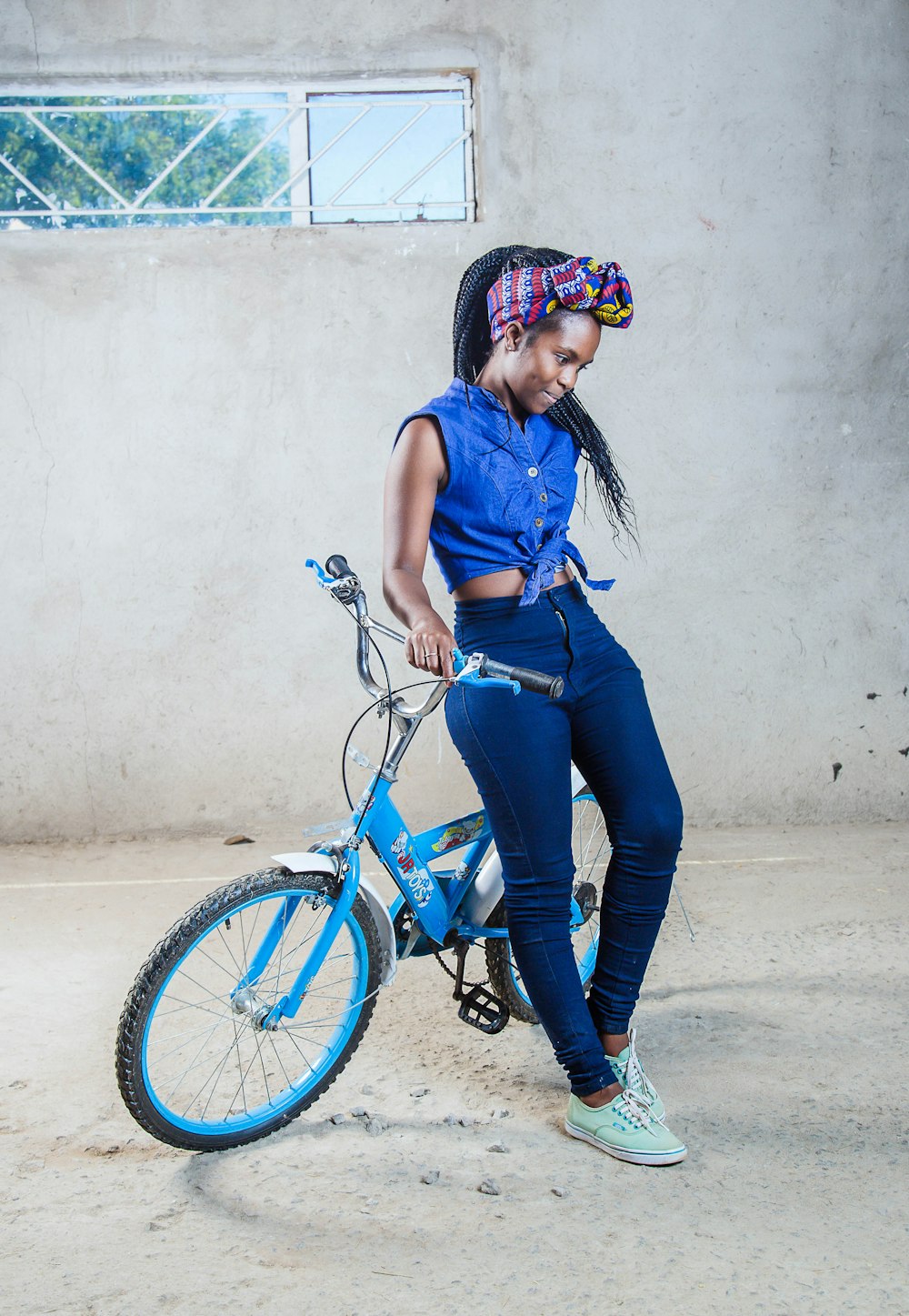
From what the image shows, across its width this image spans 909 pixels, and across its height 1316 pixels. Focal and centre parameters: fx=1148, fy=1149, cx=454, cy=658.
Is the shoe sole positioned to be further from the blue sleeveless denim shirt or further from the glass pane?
the glass pane

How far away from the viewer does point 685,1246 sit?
5.62 ft

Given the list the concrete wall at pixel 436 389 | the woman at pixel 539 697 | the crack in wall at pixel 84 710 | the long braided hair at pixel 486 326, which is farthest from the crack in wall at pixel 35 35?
the woman at pixel 539 697

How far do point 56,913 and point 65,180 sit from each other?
2510 mm

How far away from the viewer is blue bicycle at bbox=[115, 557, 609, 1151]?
1.91 metres

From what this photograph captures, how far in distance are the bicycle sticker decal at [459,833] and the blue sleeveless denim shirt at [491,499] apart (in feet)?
1.66

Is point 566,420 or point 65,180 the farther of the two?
point 65,180

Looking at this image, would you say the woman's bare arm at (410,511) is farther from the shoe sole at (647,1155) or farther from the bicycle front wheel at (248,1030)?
the shoe sole at (647,1155)

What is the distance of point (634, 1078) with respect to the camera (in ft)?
6.75

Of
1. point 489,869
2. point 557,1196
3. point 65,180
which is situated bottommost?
point 557,1196

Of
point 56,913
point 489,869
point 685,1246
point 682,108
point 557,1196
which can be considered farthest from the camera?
point 682,108

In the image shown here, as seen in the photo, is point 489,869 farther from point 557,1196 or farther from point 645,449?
point 645,449

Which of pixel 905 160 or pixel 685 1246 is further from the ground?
pixel 905 160

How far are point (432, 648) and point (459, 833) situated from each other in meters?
0.66

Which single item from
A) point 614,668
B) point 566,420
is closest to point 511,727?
point 614,668
